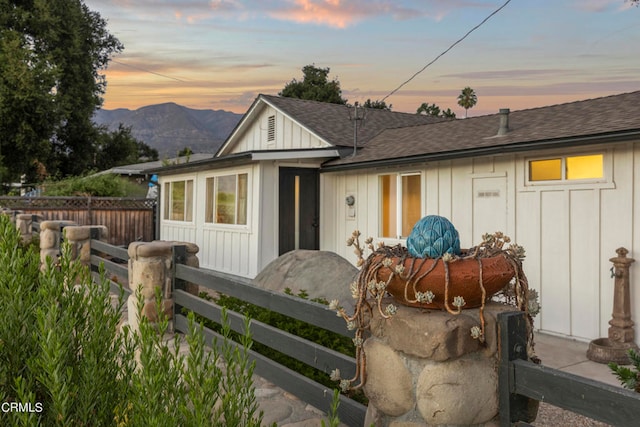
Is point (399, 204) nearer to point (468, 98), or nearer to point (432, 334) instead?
point (432, 334)

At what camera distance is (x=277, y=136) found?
48.7ft

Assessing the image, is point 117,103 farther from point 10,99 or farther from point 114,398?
point 114,398

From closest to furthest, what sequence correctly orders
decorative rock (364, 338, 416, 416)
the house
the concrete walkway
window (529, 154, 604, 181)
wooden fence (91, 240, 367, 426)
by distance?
decorative rock (364, 338, 416, 416)
wooden fence (91, 240, 367, 426)
the concrete walkway
the house
window (529, 154, 604, 181)

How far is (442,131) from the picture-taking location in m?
11.3

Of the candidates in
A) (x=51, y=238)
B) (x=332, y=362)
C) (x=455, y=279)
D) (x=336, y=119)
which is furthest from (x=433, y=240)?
(x=336, y=119)

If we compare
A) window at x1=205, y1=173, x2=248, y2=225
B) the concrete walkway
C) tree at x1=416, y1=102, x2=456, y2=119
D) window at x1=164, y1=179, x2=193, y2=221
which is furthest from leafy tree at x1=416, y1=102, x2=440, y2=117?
the concrete walkway

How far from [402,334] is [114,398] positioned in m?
1.29

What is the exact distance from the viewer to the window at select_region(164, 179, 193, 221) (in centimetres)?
1500

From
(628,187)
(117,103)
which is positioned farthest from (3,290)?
(117,103)

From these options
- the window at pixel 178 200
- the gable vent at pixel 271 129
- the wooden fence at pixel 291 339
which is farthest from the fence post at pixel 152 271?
the gable vent at pixel 271 129

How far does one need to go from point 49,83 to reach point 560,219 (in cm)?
2531

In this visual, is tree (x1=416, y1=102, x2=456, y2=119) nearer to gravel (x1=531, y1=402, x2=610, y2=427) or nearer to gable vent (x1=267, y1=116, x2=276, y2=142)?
gable vent (x1=267, y1=116, x2=276, y2=142)

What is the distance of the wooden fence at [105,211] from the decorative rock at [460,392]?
17.2 meters

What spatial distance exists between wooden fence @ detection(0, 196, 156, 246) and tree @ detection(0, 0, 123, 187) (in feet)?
30.3
